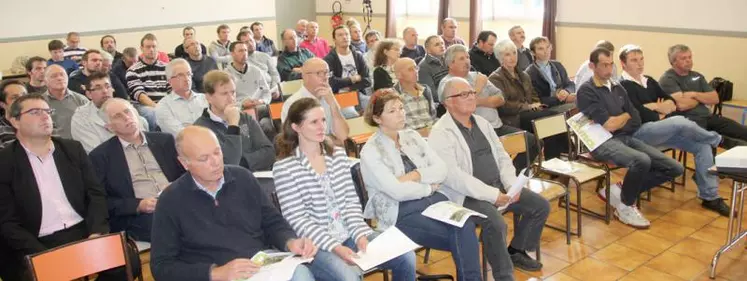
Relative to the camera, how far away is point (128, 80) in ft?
20.3

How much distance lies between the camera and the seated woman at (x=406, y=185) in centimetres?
313

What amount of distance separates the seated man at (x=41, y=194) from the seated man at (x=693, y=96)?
4301mm

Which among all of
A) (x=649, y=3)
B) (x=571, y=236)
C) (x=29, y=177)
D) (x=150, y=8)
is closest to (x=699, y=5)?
(x=649, y=3)

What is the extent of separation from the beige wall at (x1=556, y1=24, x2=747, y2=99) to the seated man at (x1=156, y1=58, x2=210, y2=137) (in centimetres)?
535

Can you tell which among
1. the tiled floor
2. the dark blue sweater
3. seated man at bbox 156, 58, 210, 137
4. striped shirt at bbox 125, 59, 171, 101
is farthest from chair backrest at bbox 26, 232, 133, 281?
striped shirt at bbox 125, 59, 171, 101

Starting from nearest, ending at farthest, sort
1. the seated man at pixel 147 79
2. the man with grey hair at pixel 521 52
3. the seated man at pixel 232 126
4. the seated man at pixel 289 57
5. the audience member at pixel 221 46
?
the seated man at pixel 232 126 < the seated man at pixel 147 79 < the man with grey hair at pixel 521 52 < the seated man at pixel 289 57 < the audience member at pixel 221 46

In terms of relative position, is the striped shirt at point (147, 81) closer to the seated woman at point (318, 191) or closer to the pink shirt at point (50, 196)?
the pink shirt at point (50, 196)

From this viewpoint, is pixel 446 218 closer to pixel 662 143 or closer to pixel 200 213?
pixel 200 213

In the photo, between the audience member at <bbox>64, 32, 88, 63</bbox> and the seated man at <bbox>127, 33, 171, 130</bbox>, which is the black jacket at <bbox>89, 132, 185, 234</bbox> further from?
the audience member at <bbox>64, 32, 88, 63</bbox>

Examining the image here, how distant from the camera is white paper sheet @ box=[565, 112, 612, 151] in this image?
4.47 m

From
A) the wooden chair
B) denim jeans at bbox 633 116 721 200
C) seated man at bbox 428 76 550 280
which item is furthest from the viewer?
denim jeans at bbox 633 116 721 200

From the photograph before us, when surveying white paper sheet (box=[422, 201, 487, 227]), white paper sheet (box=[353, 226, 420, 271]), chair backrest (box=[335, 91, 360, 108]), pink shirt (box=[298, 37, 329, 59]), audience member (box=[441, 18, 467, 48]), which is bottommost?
white paper sheet (box=[353, 226, 420, 271])

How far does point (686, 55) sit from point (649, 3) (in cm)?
256

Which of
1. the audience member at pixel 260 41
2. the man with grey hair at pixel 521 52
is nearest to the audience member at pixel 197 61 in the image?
the audience member at pixel 260 41
